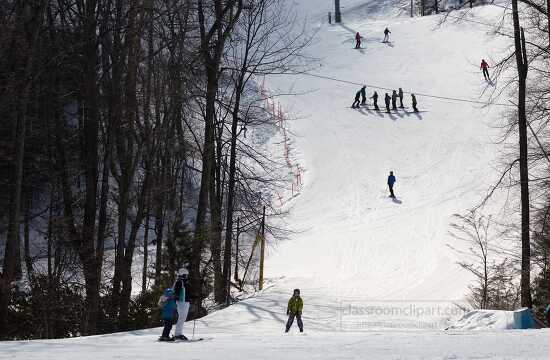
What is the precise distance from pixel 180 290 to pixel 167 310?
40 cm

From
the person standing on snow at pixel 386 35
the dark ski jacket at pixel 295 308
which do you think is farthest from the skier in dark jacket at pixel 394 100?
the dark ski jacket at pixel 295 308

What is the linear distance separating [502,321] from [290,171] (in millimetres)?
26526

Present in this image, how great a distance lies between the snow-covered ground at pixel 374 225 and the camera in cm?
1083

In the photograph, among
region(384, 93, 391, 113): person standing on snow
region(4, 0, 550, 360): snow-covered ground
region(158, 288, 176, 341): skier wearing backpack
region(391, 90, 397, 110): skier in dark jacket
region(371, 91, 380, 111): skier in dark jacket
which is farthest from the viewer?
region(371, 91, 380, 111): skier in dark jacket

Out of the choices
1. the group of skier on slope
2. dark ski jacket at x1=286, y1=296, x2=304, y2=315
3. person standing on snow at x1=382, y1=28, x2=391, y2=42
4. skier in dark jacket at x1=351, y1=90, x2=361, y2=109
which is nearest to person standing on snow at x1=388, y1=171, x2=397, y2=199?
the group of skier on slope

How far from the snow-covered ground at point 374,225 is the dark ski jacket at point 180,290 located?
0.87 meters

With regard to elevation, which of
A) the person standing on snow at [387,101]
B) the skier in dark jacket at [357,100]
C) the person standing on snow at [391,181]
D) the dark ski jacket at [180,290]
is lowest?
the dark ski jacket at [180,290]

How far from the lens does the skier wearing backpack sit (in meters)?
12.2

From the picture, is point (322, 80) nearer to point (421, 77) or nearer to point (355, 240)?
point (421, 77)

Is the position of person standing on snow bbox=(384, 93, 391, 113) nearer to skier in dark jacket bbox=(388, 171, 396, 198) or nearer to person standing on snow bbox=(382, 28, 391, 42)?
skier in dark jacket bbox=(388, 171, 396, 198)

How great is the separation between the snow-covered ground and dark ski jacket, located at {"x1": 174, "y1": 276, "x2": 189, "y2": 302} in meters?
0.87

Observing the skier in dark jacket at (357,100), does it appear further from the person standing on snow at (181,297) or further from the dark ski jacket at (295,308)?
the person standing on snow at (181,297)

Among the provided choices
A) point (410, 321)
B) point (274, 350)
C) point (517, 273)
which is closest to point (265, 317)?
point (410, 321)

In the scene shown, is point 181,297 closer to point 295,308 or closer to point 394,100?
point 295,308
